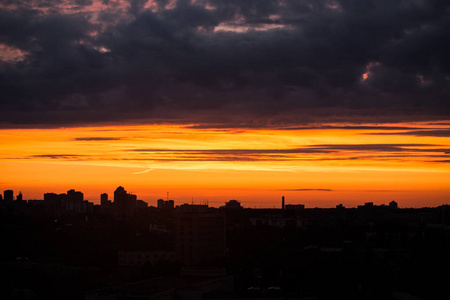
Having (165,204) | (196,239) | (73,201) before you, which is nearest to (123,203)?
(73,201)

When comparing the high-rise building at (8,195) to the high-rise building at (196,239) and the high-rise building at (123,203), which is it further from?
the high-rise building at (196,239)

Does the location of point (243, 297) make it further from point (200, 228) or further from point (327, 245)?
point (327, 245)

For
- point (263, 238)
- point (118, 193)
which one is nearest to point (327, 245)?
point (263, 238)

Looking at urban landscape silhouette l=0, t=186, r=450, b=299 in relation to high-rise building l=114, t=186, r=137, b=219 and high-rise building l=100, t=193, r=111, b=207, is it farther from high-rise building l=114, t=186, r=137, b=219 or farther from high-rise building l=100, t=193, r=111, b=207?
high-rise building l=100, t=193, r=111, b=207

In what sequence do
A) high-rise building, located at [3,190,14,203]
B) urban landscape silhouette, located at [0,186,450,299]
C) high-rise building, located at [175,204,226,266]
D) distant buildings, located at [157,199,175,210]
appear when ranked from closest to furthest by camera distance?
urban landscape silhouette, located at [0,186,450,299] < high-rise building, located at [175,204,226,266] < high-rise building, located at [3,190,14,203] < distant buildings, located at [157,199,175,210]

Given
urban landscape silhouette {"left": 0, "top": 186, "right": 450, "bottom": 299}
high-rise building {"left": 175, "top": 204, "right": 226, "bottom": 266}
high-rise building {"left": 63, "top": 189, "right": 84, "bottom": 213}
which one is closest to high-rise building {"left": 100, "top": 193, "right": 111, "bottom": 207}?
→ high-rise building {"left": 63, "top": 189, "right": 84, "bottom": 213}

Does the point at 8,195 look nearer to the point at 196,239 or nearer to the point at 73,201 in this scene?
the point at 73,201

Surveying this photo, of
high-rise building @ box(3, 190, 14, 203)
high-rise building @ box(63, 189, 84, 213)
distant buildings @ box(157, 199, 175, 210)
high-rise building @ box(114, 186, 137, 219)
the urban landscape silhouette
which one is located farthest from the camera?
distant buildings @ box(157, 199, 175, 210)

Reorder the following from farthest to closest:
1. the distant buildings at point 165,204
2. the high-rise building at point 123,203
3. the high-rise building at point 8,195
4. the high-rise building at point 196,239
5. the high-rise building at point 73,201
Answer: the distant buildings at point 165,204
the high-rise building at point 73,201
the high-rise building at point 8,195
the high-rise building at point 123,203
the high-rise building at point 196,239

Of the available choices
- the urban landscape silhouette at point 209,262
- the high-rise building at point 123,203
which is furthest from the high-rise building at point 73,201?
the urban landscape silhouette at point 209,262

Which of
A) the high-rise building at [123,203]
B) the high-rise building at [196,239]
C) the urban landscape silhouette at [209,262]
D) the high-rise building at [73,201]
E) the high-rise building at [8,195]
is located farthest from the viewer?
the high-rise building at [73,201]

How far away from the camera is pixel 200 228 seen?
65.6 metres

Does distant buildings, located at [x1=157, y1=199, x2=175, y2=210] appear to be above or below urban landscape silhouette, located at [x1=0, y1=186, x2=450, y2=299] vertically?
above

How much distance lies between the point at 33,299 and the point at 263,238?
38.1m
